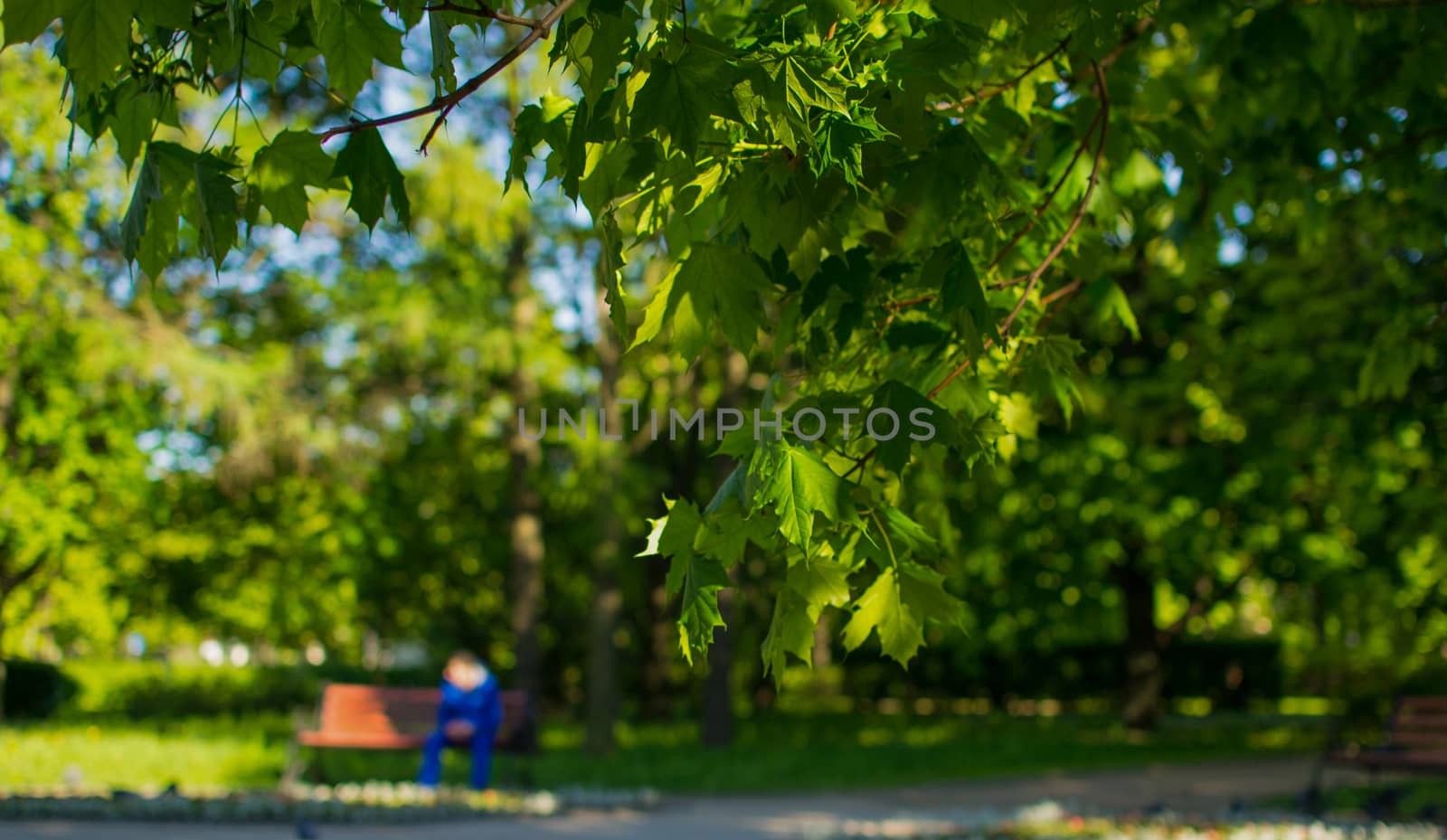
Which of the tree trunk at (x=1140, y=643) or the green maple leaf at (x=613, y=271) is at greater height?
the green maple leaf at (x=613, y=271)

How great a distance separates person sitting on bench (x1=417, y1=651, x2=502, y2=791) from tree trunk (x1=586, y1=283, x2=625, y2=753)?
3.41 meters

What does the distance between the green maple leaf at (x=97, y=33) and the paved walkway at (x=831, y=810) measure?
21.0 ft

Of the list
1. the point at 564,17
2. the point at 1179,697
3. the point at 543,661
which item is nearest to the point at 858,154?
the point at 564,17

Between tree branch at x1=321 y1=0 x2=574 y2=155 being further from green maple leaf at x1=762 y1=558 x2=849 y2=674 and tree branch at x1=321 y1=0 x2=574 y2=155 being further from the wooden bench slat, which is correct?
the wooden bench slat

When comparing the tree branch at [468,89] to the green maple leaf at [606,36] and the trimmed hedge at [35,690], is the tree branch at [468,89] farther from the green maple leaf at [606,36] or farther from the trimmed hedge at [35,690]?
the trimmed hedge at [35,690]

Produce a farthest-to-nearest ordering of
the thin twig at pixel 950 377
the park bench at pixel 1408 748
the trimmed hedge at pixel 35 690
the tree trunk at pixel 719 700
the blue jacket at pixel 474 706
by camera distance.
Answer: the trimmed hedge at pixel 35 690 < the tree trunk at pixel 719 700 < the blue jacket at pixel 474 706 < the park bench at pixel 1408 748 < the thin twig at pixel 950 377

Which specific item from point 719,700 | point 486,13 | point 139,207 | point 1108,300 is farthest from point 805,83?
point 719,700

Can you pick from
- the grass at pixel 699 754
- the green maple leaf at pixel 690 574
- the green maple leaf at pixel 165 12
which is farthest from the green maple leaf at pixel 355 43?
the grass at pixel 699 754

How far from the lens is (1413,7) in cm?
594

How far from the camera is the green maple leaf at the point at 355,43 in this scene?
268cm

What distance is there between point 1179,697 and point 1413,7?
2063cm

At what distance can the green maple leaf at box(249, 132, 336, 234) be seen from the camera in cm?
287

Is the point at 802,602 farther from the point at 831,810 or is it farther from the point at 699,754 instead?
the point at 699,754

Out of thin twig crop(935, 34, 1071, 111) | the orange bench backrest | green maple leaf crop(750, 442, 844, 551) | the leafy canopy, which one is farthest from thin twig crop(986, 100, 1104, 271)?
the orange bench backrest
